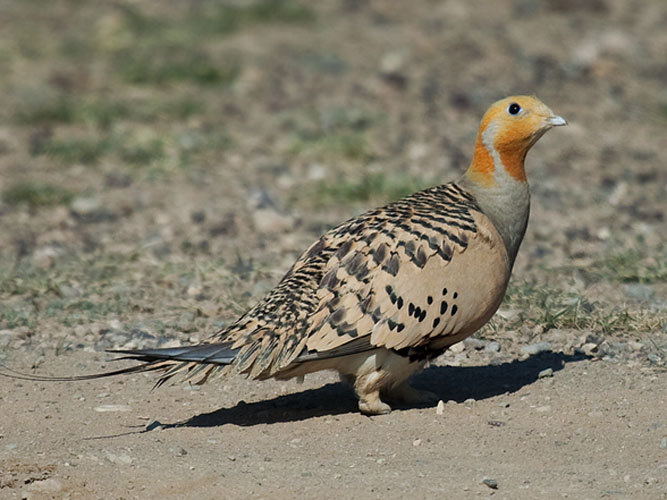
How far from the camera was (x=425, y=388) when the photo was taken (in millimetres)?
6262

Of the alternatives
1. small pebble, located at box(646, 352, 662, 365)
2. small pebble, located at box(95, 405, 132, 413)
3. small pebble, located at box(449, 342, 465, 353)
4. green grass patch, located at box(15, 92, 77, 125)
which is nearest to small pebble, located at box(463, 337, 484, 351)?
small pebble, located at box(449, 342, 465, 353)

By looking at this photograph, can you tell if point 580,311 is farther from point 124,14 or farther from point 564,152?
point 124,14

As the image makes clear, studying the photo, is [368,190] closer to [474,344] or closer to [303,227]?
[303,227]

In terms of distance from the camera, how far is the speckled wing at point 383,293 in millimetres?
5375

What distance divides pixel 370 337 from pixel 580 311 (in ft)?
6.53

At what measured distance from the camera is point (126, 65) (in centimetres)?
1311

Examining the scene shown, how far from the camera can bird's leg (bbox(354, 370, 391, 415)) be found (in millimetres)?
5605

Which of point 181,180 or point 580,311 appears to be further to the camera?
point 181,180

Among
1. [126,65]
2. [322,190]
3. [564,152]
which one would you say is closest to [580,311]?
[322,190]

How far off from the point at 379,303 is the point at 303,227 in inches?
145

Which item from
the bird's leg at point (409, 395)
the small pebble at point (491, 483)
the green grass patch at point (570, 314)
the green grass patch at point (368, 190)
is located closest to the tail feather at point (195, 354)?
the bird's leg at point (409, 395)

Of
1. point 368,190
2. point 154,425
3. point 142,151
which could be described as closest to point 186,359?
point 154,425

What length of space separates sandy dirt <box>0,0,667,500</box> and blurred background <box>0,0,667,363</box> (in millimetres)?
32

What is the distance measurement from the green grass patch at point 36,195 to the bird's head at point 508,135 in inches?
184
